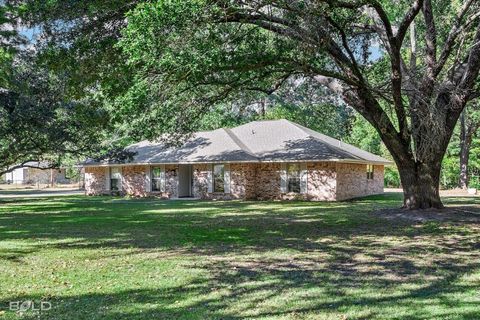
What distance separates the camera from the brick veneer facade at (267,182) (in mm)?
22016

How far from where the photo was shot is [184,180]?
A: 26.1m

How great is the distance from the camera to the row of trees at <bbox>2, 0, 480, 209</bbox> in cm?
832

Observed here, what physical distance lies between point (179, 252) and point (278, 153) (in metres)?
14.9

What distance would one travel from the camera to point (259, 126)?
27.0 meters

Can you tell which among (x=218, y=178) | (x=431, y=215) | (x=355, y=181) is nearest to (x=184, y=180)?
(x=218, y=178)

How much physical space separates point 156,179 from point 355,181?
1128 cm

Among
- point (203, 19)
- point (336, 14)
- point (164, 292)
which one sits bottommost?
point (164, 292)

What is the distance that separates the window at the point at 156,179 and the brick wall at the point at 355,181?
10.3 m

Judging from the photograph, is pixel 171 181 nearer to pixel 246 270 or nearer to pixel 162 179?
pixel 162 179

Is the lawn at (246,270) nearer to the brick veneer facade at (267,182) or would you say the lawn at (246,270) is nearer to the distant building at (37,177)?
the brick veneer facade at (267,182)

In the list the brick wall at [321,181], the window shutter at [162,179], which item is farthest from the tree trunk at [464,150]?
the window shutter at [162,179]

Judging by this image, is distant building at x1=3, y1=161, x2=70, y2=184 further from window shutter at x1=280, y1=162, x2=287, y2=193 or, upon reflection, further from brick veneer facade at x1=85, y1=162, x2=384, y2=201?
window shutter at x1=280, y1=162, x2=287, y2=193

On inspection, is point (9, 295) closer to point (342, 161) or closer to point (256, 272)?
point (256, 272)

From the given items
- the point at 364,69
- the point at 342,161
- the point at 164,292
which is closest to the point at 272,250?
the point at 164,292
